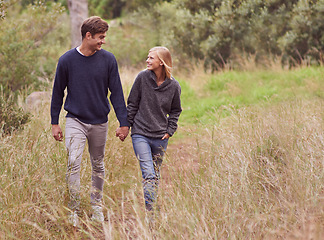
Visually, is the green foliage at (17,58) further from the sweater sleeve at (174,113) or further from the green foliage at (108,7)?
the green foliage at (108,7)

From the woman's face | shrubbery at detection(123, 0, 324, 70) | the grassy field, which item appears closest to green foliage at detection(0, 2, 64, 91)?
the grassy field

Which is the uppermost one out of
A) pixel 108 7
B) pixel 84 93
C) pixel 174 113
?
pixel 108 7

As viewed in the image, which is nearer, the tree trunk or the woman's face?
the woman's face

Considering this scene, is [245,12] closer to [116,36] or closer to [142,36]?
[116,36]

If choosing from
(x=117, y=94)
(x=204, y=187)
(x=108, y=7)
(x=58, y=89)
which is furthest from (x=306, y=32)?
(x=108, y=7)

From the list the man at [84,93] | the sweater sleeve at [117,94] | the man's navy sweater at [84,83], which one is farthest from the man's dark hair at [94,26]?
the sweater sleeve at [117,94]

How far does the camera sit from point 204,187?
3.76 metres

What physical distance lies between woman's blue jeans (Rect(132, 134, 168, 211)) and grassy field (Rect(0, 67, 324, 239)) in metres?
0.12

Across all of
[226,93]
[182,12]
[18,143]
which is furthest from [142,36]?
[18,143]

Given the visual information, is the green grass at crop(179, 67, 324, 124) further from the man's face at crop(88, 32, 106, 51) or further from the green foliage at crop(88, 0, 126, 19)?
the green foliage at crop(88, 0, 126, 19)

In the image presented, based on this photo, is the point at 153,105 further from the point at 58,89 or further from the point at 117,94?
the point at 58,89

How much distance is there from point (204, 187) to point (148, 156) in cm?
69

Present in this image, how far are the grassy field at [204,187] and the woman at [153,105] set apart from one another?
0.26 meters

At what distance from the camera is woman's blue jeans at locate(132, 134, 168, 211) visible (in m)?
3.92
